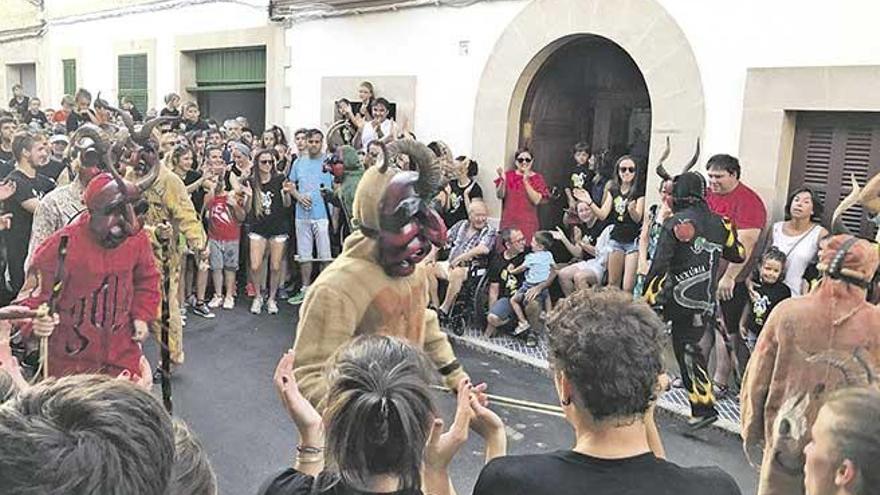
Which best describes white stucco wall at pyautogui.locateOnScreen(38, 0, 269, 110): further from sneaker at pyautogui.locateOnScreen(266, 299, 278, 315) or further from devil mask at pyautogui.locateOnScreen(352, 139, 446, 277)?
devil mask at pyautogui.locateOnScreen(352, 139, 446, 277)

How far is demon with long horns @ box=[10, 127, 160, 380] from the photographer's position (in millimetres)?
3791

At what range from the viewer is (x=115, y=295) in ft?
12.9

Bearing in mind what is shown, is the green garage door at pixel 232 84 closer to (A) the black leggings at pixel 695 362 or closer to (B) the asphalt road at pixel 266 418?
(B) the asphalt road at pixel 266 418

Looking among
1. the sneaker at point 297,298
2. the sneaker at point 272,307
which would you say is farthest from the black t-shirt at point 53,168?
the sneaker at point 297,298

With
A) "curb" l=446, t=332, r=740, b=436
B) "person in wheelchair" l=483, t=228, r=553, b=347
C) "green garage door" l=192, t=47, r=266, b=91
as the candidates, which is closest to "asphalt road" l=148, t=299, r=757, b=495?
"curb" l=446, t=332, r=740, b=436

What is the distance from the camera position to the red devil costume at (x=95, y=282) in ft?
12.4

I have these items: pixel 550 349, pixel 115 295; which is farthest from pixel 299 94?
pixel 550 349

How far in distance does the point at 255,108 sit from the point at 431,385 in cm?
1219

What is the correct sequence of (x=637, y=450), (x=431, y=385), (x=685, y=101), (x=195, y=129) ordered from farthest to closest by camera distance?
(x=195, y=129) < (x=685, y=101) < (x=431, y=385) < (x=637, y=450)

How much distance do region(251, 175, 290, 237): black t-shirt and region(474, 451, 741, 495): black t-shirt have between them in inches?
275

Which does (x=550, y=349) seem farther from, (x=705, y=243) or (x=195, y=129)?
(x=195, y=129)

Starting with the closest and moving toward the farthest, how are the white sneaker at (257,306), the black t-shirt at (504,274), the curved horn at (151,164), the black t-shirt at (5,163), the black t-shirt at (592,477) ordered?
the black t-shirt at (592,477)
the curved horn at (151,164)
the black t-shirt at (5,163)
the black t-shirt at (504,274)
the white sneaker at (257,306)

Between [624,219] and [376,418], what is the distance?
580 centimetres

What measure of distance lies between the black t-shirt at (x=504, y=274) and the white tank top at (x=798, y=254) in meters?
2.28
